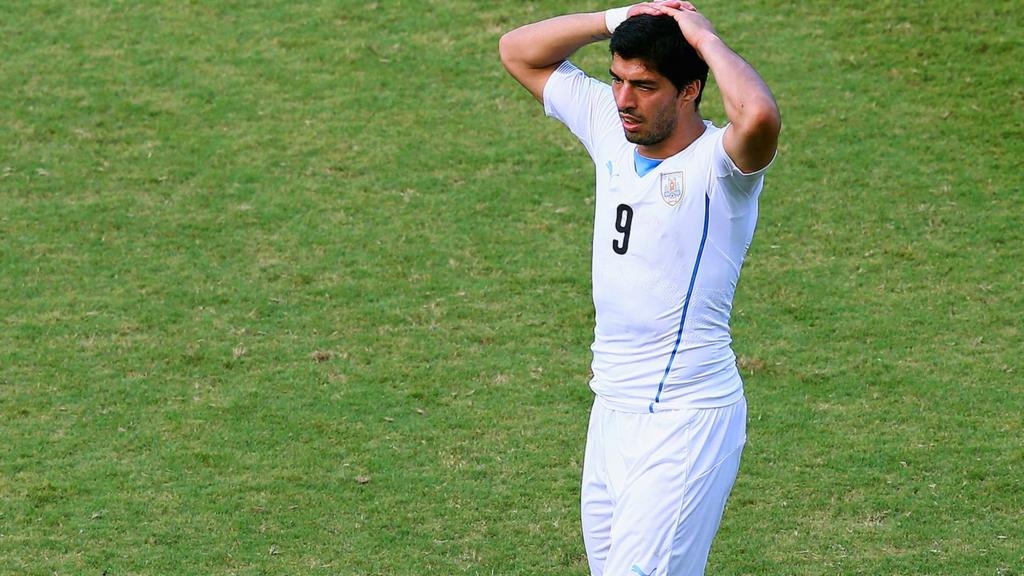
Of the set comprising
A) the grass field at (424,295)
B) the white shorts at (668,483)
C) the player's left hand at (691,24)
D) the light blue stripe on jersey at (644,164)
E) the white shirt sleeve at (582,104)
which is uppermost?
the player's left hand at (691,24)

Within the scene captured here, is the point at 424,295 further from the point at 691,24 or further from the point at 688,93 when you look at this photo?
the point at 691,24

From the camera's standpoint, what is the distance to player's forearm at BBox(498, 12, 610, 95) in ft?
17.5

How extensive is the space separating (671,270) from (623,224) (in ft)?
0.78

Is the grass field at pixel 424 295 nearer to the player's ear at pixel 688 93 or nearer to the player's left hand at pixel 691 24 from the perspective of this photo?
the player's ear at pixel 688 93

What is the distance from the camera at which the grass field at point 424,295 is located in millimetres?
7332

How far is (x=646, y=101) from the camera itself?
16.0 feet

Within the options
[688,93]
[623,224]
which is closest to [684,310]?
[623,224]

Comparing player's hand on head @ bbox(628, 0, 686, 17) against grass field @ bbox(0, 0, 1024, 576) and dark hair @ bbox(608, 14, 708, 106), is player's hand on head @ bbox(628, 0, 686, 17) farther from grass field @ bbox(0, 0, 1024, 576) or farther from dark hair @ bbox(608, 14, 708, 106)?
grass field @ bbox(0, 0, 1024, 576)

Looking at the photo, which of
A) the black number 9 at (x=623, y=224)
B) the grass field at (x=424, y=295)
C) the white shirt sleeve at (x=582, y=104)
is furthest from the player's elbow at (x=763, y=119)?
the grass field at (x=424, y=295)

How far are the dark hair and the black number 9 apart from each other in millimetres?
464

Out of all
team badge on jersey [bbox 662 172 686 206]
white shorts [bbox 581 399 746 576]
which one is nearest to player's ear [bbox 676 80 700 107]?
team badge on jersey [bbox 662 172 686 206]

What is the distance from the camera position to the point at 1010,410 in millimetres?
8359

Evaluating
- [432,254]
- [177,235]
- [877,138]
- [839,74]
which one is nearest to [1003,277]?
[877,138]

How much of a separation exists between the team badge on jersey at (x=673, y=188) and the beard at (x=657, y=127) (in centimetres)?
14
